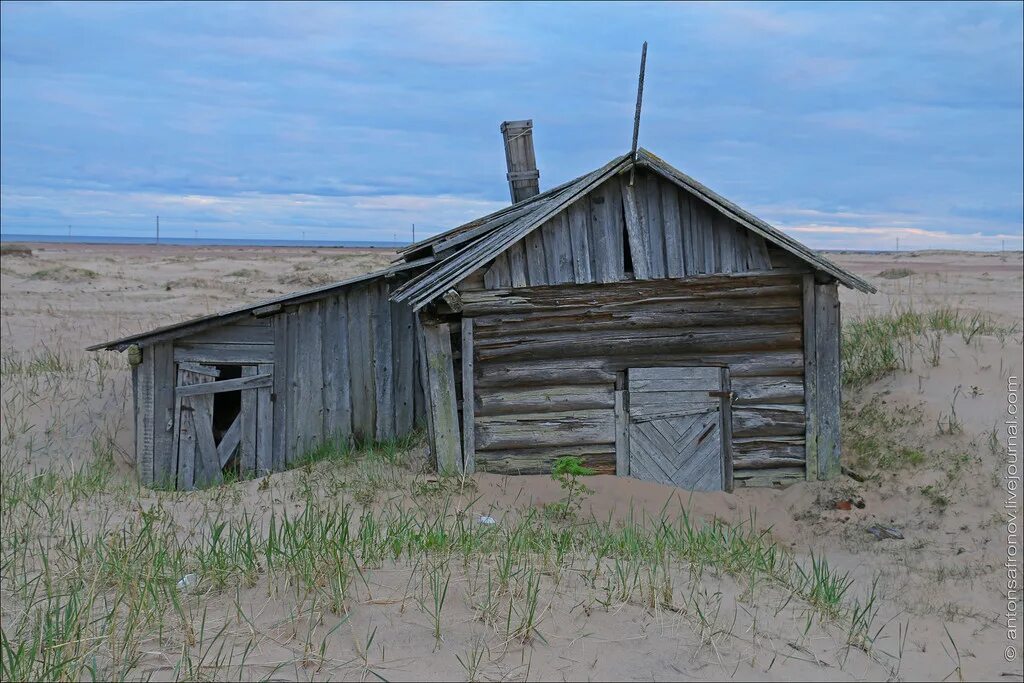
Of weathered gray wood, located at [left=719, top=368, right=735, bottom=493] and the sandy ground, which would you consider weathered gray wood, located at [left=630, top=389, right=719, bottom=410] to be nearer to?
weathered gray wood, located at [left=719, top=368, right=735, bottom=493]

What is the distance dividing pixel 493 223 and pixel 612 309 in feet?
7.00

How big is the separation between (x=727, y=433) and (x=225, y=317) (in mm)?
6482

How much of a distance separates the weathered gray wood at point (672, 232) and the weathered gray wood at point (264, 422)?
5447 millimetres

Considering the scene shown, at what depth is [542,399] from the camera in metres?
10.4

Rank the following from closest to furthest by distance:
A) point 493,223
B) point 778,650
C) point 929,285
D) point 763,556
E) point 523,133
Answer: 1. point 778,650
2. point 763,556
3. point 493,223
4. point 523,133
5. point 929,285

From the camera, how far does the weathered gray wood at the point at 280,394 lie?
1189 centimetres

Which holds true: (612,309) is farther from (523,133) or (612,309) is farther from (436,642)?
(436,642)

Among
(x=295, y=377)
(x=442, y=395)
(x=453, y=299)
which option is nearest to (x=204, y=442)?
(x=295, y=377)

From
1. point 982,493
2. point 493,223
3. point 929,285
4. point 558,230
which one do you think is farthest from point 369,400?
point 929,285

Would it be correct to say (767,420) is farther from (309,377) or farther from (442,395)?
(309,377)

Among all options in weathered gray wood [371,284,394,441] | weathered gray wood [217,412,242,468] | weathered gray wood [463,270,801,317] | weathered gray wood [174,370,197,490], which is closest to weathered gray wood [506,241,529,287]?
weathered gray wood [463,270,801,317]

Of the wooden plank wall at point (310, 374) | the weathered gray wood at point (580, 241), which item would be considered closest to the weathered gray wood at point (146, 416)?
the wooden plank wall at point (310, 374)

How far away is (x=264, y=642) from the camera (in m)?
4.31

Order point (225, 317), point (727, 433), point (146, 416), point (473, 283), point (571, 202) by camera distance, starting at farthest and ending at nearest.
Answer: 1. point (146, 416)
2. point (225, 317)
3. point (727, 433)
4. point (473, 283)
5. point (571, 202)
